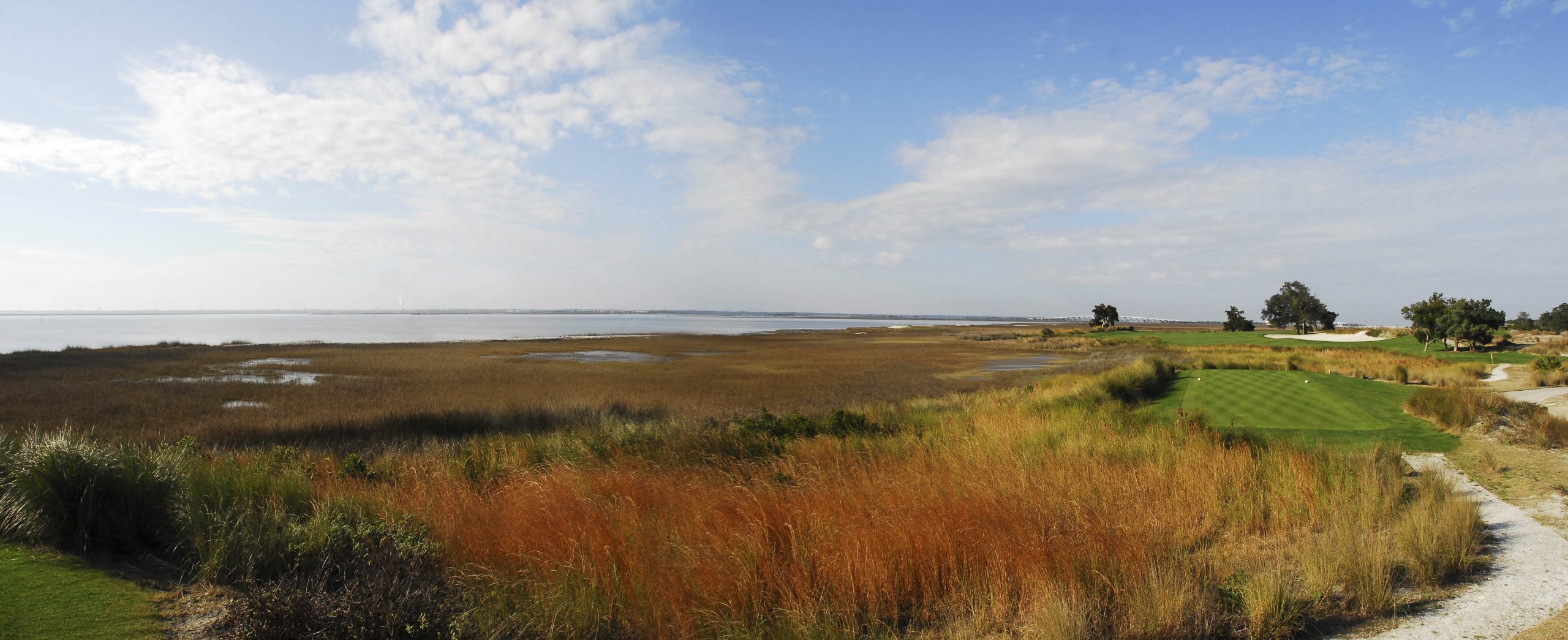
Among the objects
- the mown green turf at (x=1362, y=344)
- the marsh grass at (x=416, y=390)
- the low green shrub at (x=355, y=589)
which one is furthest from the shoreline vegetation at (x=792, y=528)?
the mown green turf at (x=1362, y=344)

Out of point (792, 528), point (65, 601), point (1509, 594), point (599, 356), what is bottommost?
point (1509, 594)

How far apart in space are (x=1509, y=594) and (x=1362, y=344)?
52.2 meters

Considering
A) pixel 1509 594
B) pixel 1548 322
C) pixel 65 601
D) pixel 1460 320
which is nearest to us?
pixel 65 601

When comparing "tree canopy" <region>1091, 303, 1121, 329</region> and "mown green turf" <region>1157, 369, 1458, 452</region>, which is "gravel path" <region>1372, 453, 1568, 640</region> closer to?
"mown green turf" <region>1157, 369, 1458, 452</region>

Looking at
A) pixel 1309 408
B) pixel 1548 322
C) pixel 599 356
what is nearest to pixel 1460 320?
pixel 1309 408

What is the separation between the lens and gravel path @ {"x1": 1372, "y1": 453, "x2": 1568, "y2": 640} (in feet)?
15.5

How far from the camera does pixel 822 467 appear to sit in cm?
909

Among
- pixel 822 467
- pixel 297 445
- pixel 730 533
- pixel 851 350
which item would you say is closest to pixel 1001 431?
pixel 822 467

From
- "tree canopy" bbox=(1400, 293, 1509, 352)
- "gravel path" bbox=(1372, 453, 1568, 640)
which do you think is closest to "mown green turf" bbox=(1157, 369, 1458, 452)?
"gravel path" bbox=(1372, 453, 1568, 640)

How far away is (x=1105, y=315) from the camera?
105m

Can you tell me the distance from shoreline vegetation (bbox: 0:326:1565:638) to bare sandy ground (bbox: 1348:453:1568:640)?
0.23m

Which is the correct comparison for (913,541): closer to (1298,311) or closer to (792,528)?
(792,528)

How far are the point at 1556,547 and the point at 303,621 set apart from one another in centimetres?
1059

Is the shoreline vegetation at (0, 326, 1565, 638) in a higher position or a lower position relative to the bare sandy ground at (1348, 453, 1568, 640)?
higher
